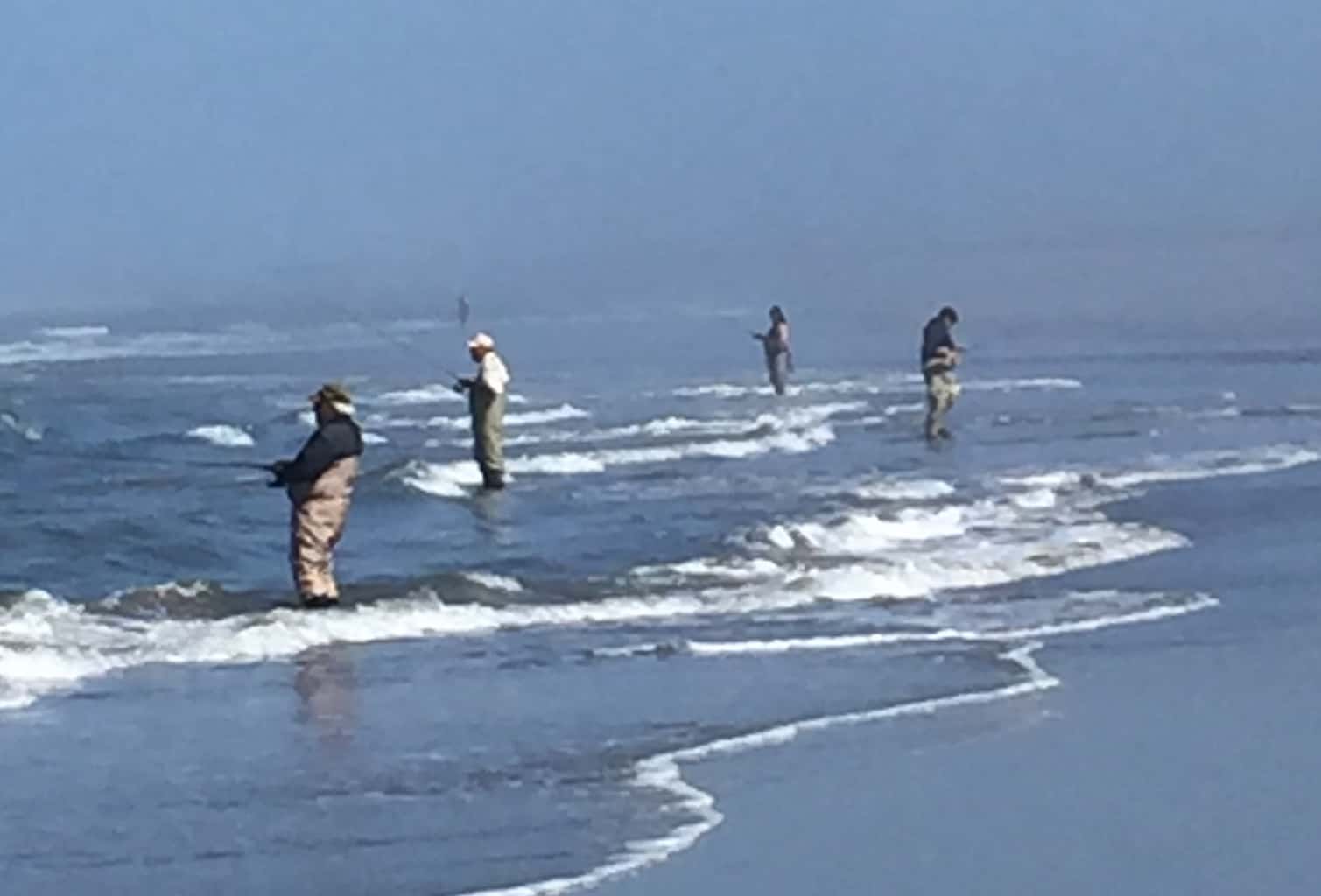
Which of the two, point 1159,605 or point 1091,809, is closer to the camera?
point 1091,809

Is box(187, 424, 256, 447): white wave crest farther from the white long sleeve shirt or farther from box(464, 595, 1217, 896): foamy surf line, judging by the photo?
box(464, 595, 1217, 896): foamy surf line

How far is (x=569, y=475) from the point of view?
2980 cm

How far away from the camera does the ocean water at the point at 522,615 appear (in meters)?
10.6

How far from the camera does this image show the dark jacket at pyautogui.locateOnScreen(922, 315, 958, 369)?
1303 inches

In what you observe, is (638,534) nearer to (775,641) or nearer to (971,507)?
(971,507)

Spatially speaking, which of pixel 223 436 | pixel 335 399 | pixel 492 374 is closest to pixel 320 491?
pixel 335 399

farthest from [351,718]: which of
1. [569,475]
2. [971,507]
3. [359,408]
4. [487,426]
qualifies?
[359,408]

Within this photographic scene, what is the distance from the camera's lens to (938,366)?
33.1 m

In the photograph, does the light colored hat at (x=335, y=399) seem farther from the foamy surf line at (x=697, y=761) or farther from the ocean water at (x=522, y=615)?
the foamy surf line at (x=697, y=761)

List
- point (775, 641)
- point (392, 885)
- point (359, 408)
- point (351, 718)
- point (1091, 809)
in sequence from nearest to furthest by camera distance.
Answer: point (392, 885)
point (1091, 809)
point (351, 718)
point (775, 641)
point (359, 408)

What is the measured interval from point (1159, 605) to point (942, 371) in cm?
1623

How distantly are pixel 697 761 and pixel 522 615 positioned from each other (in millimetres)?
5895

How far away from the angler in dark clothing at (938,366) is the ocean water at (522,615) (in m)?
0.72

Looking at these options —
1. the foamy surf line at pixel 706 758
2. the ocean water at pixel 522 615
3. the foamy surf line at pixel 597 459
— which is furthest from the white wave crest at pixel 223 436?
the foamy surf line at pixel 706 758
